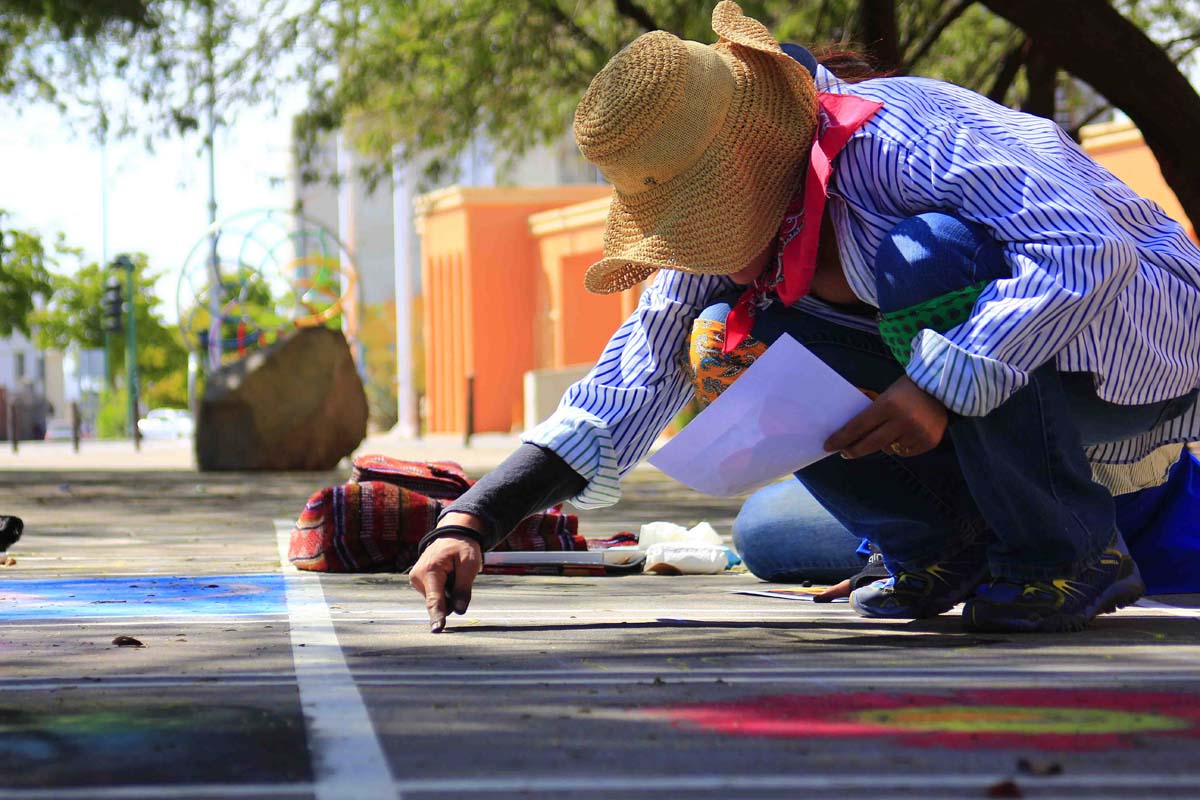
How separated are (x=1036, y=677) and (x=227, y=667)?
1309mm

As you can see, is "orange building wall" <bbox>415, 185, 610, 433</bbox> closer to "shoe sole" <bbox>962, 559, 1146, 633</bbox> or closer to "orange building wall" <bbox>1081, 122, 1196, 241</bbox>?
"orange building wall" <bbox>1081, 122, 1196, 241</bbox>

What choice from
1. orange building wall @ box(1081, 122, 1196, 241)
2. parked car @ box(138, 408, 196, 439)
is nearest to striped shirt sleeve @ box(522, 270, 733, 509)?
orange building wall @ box(1081, 122, 1196, 241)

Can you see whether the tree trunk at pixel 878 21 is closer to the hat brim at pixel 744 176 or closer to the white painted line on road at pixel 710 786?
the hat brim at pixel 744 176

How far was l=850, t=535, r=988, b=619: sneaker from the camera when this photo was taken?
351 centimetres

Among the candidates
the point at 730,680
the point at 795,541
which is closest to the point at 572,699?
the point at 730,680

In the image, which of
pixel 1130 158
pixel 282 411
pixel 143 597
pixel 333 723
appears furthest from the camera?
pixel 1130 158

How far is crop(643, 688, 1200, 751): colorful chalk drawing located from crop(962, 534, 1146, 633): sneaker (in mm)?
651

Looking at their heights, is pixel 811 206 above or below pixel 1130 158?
below

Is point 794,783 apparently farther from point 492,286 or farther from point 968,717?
point 492,286

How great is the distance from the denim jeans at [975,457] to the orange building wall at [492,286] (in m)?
29.4

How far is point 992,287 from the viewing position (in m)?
3.04

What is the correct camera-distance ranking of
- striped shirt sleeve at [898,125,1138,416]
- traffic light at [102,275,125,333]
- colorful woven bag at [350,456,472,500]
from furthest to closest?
traffic light at [102,275,125,333] → colorful woven bag at [350,456,472,500] → striped shirt sleeve at [898,125,1138,416]

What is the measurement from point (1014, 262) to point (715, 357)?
67cm

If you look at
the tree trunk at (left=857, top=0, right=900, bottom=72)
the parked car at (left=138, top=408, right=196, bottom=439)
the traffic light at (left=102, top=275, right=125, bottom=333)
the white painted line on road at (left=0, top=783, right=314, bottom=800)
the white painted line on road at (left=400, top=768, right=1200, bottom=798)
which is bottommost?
the parked car at (left=138, top=408, right=196, bottom=439)
